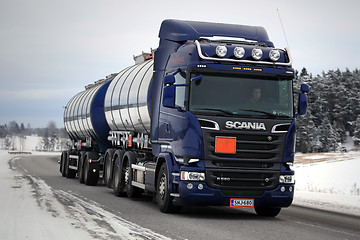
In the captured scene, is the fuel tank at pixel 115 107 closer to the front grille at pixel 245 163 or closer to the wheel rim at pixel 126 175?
the wheel rim at pixel 126 175

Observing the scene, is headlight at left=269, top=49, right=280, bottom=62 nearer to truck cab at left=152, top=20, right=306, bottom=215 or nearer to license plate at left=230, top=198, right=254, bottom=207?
truck cab at left=152, top=20, right=306, bottom=215

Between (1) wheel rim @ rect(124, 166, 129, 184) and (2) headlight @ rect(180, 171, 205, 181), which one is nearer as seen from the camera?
(2) headlight @ rect(180, 171, 205, 181)

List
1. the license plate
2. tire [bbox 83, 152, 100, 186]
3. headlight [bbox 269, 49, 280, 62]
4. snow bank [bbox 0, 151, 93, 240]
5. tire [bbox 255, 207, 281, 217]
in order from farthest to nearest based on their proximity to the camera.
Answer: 1. tire [bbox 83, 152, 100, 186]
2. tire [bbox 255, 207, 281, 217]
3. headlight [bbox 269, 49, 280, 62]
4. the license plate
5. snow bank [bbox 0, 151, 93, 240]

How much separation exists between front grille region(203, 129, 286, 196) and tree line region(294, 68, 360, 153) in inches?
4073

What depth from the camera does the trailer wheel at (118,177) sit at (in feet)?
56.1

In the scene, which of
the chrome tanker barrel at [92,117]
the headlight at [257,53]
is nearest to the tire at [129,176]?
the chrome tanker barrel at [92,117]

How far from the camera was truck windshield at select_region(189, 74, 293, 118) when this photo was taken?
11.5m

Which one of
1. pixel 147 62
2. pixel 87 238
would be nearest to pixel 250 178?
pixel 87 238

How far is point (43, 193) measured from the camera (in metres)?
17.0

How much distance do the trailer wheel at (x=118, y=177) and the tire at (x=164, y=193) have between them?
13.8ft

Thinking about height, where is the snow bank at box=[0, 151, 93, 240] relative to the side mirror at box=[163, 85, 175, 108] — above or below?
below

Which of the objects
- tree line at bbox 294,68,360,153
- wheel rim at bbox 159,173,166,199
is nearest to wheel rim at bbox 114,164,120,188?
wheel rim at bbox 159,173,166,199

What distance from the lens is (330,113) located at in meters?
134

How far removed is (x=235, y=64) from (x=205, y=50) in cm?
68
